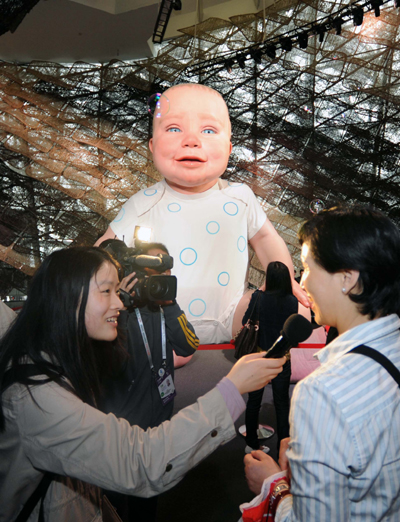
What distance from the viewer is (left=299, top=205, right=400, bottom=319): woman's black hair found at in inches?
31.2

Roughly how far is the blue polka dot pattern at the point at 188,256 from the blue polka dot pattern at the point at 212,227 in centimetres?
12

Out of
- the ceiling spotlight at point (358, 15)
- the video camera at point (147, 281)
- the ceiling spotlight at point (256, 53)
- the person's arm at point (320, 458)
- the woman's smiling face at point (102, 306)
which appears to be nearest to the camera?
Result: the person's arm at point (320, 458)

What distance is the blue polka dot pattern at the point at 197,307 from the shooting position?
1835mm

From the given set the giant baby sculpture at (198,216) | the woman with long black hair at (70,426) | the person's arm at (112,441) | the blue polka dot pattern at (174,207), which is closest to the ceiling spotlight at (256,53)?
the giant baby sculpture at (198,216)

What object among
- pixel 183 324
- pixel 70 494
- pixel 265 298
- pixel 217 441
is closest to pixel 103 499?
pixel 70 494

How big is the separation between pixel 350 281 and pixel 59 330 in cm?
70

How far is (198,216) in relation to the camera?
74.4 inches

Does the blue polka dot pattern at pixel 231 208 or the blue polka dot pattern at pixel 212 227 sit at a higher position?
the blue polka dot pattern at pixel 231 208

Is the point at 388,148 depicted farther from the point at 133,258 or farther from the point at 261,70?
the point at 133,258

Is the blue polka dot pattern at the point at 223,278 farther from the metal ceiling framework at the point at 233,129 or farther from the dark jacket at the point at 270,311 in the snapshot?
the metal ceiling framework at the point at 233,129

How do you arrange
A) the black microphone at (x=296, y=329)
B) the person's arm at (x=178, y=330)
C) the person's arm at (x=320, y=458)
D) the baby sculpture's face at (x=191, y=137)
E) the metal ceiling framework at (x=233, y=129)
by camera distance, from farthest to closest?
1. the metal ceiling framework at (x=233, y=129)
2. the baby sculpture's face at (x=191, y=137)
3. the person's arm at (x=178, y=330)
4. the black microphone at (x=296, y=329)
5. the person's arm at (x=320, y=458)

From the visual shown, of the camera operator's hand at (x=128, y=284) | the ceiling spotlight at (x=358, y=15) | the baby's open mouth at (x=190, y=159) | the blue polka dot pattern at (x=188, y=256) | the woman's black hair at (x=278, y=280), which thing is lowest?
the camera operator's hand at (x=128, y=284)

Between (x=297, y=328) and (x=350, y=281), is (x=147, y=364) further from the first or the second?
(x=350, y=281)

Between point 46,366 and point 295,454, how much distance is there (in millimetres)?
579
